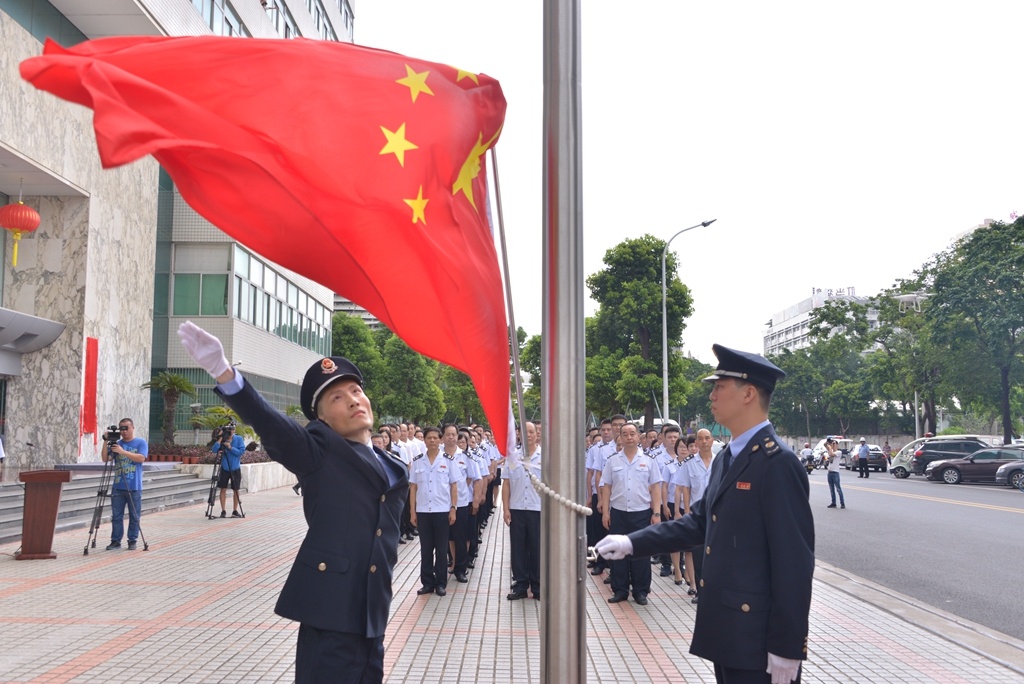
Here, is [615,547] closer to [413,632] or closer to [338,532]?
[338,532]

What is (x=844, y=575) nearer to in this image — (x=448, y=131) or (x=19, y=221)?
(x=448, y=131)

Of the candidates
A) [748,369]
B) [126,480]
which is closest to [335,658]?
[748,369]

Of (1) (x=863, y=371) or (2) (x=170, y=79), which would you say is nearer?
(2) (x=170, y=79)

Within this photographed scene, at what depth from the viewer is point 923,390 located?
43.4 m

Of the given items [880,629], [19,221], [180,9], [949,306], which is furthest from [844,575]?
[949,306]

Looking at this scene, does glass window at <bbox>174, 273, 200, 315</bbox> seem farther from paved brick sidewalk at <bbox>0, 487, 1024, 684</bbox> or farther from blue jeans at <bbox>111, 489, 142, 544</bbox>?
paved brick sidewalk at <bbox>0, 487, 1024, 684</bbox>

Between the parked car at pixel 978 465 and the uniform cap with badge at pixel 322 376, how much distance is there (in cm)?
3234

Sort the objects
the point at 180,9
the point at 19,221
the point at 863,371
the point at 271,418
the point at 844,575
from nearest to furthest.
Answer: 1. the point at 271,418
2. the point at 844,575
3. the point at 19,221
4. the point at 180,9
5. the point at 863,371

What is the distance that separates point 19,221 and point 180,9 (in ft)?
28.3

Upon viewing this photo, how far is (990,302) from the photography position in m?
37.2

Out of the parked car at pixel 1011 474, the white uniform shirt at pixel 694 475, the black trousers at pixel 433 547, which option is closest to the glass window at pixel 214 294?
the black trousers at pixel 433 547

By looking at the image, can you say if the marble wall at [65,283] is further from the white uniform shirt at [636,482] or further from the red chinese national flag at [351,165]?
the red chinese national flag at [351,165]

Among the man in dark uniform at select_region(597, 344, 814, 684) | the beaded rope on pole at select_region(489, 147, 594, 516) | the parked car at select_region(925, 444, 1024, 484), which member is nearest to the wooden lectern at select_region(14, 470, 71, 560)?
the man in dark uniform at select_region(597, 344, 814, 684)

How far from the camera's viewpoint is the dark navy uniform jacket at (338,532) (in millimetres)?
3441
